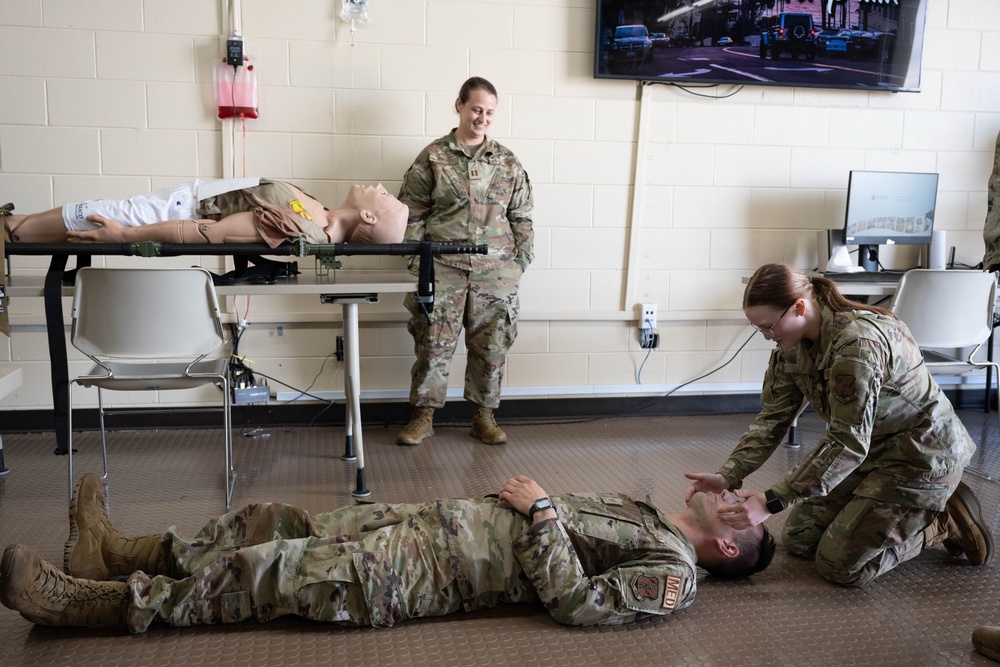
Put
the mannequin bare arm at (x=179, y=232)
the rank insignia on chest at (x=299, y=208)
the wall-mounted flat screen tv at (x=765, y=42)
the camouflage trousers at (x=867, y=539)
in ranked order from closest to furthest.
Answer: the camouflage trousers at (x=867, y=539)
the mannequin bare arm at (x=179, y=232)
the rank insignia on chest at (x=299, y=208)
the wall-mounted flat screen tv at (x=765, y=42)

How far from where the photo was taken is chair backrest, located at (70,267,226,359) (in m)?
2.65

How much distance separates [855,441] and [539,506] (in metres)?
0.82

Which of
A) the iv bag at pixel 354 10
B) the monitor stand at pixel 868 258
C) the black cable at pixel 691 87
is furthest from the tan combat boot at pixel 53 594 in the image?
the monitor stand at pixel 868 258

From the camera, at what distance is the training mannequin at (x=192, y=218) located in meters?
2.67

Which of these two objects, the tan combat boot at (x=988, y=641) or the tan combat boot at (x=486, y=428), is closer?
the tan combat boot at (x=988, y=641)

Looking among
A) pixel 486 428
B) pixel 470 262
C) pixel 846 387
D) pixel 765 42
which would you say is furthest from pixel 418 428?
pixel 765 42

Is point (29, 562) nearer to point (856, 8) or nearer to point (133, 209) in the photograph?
point (133, 209)

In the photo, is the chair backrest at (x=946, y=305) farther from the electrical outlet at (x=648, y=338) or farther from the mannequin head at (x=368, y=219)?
the mannequin head at (x=368, y=219)

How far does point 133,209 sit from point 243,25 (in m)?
1.38

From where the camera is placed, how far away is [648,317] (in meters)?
4.29

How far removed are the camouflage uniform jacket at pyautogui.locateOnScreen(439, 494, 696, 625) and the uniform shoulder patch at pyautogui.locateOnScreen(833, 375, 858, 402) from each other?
1.83 feet

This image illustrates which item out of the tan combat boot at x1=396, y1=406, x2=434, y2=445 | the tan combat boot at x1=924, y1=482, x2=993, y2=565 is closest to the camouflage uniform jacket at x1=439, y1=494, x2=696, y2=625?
the tan combat boot at x1=924, y1=482, x2=993, y2=565

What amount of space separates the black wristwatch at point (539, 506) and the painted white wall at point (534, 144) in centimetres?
224

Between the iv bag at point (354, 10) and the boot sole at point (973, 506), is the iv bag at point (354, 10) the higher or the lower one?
the higher one
